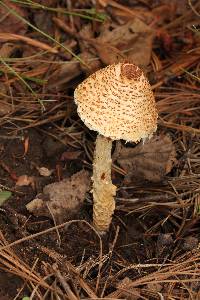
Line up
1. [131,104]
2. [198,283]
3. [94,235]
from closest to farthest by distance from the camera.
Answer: [131,104] < [198,283] < [94,235]

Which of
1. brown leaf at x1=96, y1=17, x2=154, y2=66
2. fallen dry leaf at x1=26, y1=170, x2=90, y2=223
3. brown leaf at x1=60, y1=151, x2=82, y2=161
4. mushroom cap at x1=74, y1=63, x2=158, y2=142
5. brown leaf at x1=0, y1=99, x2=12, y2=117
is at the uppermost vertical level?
brown leaf at x1=96, y1=17, x2=154, y2=66

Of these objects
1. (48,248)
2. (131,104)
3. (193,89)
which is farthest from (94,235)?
(193,89)

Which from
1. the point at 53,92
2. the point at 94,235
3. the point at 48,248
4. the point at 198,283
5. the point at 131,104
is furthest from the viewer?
the point at 53,92

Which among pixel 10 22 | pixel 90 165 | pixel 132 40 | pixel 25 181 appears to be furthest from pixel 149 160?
pixel 10 22

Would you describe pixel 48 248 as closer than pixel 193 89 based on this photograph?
Yes

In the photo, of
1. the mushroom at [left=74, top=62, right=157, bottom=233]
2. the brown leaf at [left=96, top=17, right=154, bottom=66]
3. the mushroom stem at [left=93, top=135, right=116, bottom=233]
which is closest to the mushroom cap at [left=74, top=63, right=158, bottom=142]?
the mushroom at [left=74, top=62, right=157, bottom=233]

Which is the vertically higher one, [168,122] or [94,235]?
[168,122]

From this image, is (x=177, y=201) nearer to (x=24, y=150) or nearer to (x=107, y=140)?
(x=107, y=140)

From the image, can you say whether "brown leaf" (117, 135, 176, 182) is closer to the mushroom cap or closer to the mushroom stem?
the mushroom stem
